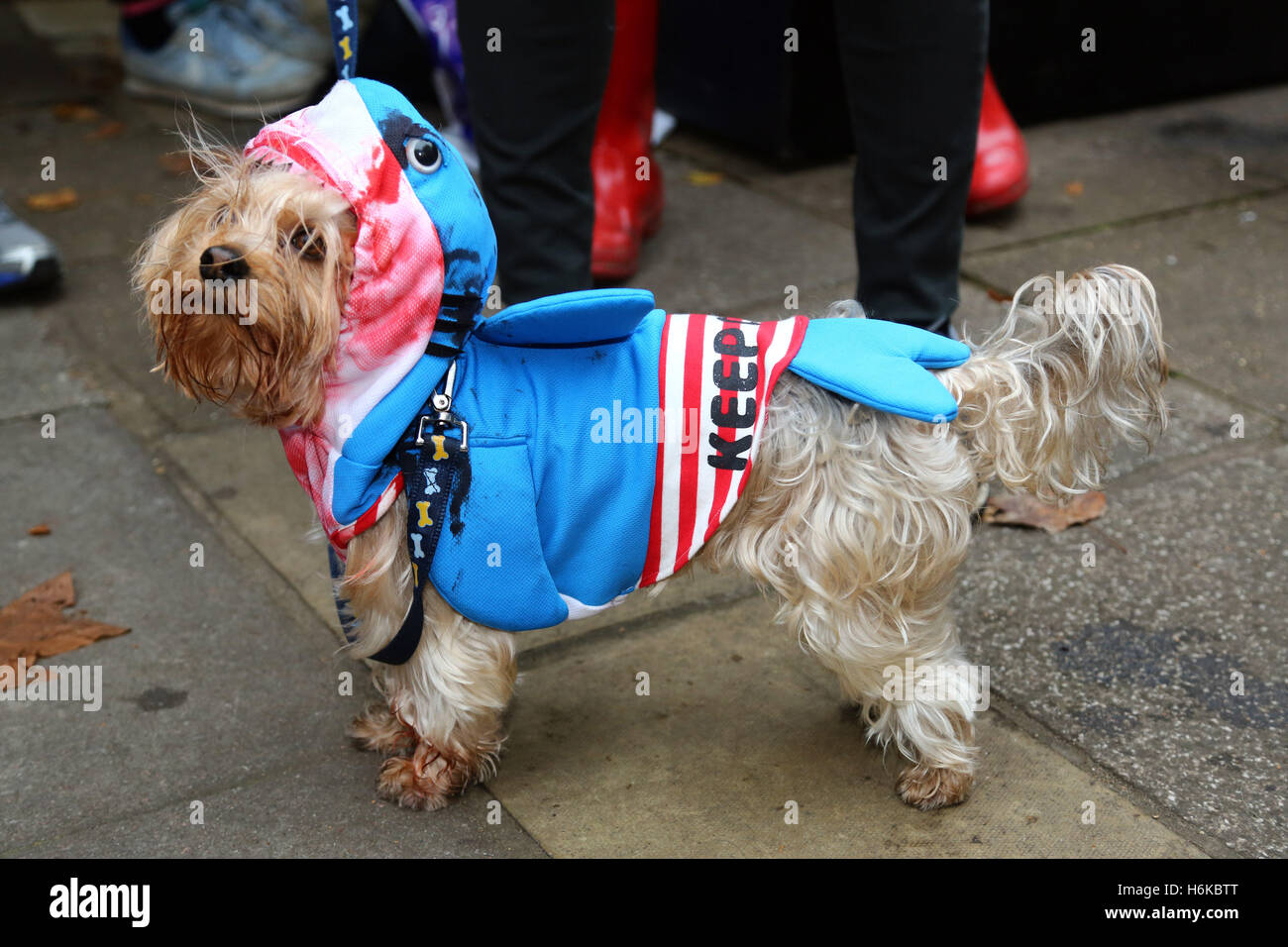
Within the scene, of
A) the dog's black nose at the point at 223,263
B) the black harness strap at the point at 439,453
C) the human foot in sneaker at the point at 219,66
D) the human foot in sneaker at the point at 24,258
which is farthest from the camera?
the human foot in sneaker at the point at 219,66

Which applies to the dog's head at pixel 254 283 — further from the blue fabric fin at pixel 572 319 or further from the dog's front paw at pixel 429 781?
the dog's front paw at pixel 429 781

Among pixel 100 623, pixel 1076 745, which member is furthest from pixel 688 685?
pixel 100 623

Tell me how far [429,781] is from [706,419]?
38.4 inches

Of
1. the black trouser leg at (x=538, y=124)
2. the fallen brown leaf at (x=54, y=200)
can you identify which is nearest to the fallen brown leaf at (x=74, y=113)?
the fallen brown leaf at (x=54, y=200)

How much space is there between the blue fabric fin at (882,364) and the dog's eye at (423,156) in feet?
2.51

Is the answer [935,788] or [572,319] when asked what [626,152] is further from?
[935,788]

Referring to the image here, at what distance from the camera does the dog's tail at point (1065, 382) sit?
8.29ft

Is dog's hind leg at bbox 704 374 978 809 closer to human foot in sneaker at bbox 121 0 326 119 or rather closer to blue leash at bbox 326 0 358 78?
blue leash at bbox 326 0 358 78

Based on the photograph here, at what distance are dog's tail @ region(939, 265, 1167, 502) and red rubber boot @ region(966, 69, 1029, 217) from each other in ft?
9.48

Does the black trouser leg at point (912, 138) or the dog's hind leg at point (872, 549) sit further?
the black trouser leg at point (912, 138)

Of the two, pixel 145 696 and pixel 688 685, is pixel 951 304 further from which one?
pixel 145 696

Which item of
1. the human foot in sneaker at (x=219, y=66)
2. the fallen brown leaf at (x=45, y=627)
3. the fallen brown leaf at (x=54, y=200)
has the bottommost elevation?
the fallen brown leaf at (x=45, y=627)

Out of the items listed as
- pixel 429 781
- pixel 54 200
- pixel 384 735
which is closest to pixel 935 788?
pixel 429 781

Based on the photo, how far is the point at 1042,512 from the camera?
3664 mm
